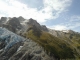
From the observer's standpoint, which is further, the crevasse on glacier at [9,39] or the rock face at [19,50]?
the crevasse on glacier at [9,39]

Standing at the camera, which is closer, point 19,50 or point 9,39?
point 19,50

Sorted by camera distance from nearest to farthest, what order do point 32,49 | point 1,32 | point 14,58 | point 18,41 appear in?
point 14,58 < point 32,49 < point 18,41 < point 1,32

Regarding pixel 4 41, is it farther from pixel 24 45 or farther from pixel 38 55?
pixel 38 55

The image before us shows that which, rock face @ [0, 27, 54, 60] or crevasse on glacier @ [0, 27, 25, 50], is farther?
crevasse on glacier @ [0, 27, 25, 50]

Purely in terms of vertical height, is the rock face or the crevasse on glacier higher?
the crevasse on glacier

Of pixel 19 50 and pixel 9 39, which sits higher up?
pixel 9 39

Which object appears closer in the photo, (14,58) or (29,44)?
(14,58)

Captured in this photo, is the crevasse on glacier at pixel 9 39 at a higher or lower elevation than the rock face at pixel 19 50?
higher

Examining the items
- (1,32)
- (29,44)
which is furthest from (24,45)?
(1,32)
